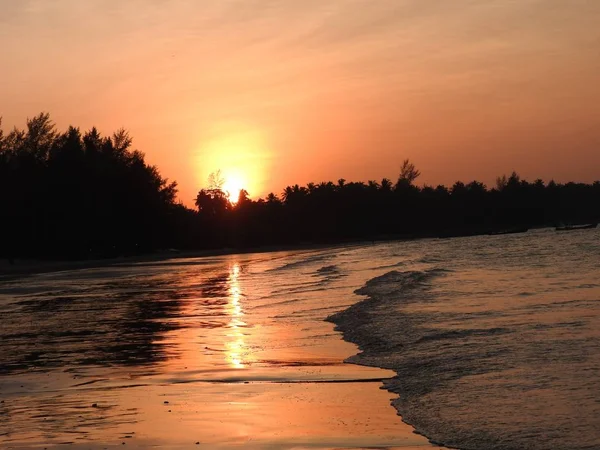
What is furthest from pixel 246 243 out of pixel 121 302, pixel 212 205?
pixel 121 302

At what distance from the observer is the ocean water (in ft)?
33.2

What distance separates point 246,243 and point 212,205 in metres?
16.4

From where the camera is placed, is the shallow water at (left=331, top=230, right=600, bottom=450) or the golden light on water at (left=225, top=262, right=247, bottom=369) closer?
the shallow water at (left=331, top=230, right=600, bottom=450)

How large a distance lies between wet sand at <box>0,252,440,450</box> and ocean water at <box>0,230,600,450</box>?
37 mm

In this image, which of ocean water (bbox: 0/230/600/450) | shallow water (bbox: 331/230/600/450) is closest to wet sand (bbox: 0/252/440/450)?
ocean water (bbox: 0/230/600/450)

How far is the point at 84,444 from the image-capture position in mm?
9695

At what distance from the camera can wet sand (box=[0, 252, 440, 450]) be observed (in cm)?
1011

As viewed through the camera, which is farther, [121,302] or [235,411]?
[121,302]

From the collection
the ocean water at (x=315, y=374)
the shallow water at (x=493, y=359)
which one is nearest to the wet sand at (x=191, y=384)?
the ocean water at (x=315, y=374)

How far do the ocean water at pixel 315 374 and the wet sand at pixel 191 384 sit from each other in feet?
0.12

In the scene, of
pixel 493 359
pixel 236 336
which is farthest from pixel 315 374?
pixel 236 336

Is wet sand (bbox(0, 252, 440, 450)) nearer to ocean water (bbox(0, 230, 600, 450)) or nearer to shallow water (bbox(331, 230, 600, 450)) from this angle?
ocean water (bbox(0, 230, 600, 450))

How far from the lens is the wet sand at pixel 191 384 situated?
10.1 m

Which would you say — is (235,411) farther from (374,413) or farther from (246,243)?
(246,243)
